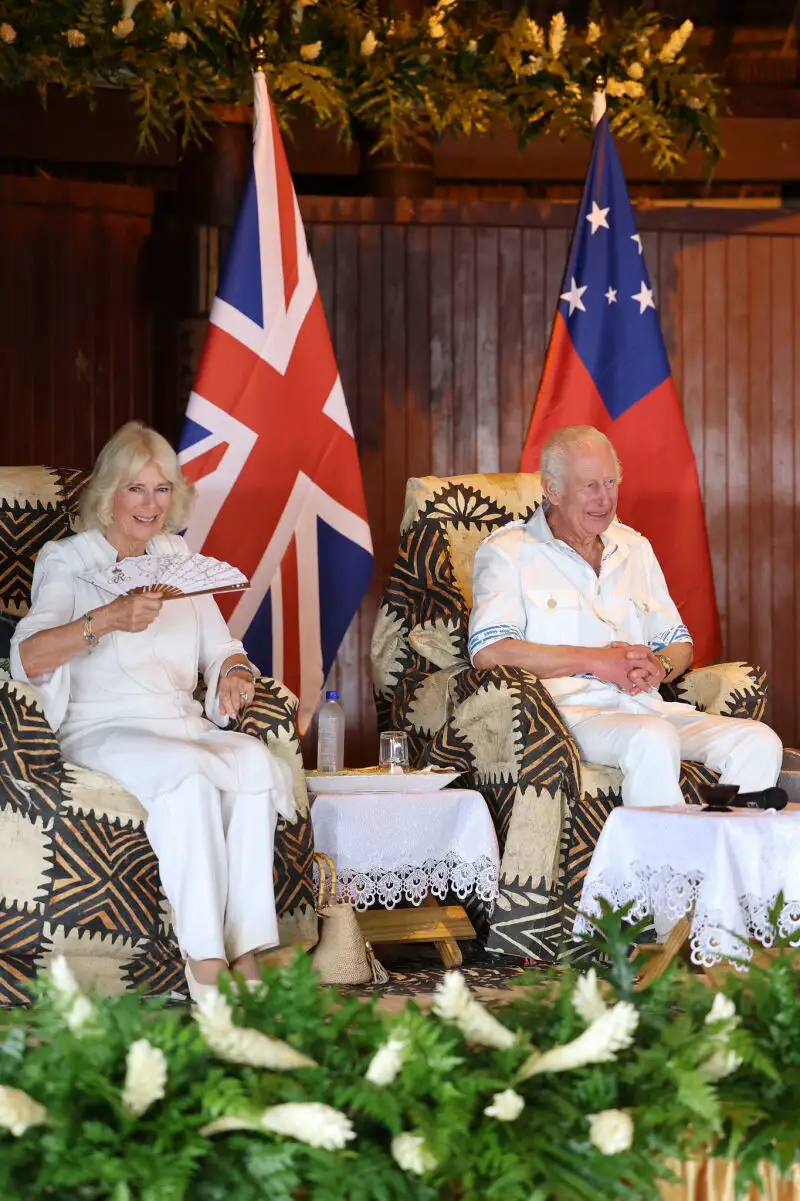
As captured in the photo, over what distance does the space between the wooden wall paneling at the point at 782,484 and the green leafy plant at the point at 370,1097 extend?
4.29 m

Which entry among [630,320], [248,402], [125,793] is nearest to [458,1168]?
[125,793]

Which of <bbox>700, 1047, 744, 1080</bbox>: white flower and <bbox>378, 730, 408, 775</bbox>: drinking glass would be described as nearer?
<bbox>700, 1047, 744, 1080</bbox>: white flower

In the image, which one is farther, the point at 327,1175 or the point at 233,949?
the point at 233,949

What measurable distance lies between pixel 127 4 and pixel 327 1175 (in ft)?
13.2

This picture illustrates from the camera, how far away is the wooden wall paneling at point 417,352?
561 cm

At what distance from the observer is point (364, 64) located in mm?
4941

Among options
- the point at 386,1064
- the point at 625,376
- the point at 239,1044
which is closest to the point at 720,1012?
the point at 386,1064

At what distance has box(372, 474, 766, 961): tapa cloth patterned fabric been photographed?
3418 millimetres

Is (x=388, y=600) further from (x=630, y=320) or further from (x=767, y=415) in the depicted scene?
(x=767, y=415)

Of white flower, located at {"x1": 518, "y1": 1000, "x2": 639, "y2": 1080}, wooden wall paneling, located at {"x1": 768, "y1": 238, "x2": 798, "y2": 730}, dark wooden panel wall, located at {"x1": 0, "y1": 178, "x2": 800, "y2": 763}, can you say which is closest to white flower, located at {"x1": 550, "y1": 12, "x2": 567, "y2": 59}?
dark wooden panel wall, located at {"x1": 0, "y1": 178, "x2": 800, "y2": 763}

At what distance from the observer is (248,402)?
4.50 m

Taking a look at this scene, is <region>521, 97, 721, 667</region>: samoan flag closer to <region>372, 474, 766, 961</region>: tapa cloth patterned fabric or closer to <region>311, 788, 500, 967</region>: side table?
<region>372, 474, 766, 961</region>: tapa cloth patterned fabric

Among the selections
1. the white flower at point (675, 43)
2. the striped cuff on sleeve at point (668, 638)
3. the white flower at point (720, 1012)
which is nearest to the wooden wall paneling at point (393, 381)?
the white flower at point (675, 43)

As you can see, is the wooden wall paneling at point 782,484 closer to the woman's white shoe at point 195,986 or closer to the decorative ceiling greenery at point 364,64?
the decorative ceiling greenery at point 364,64
